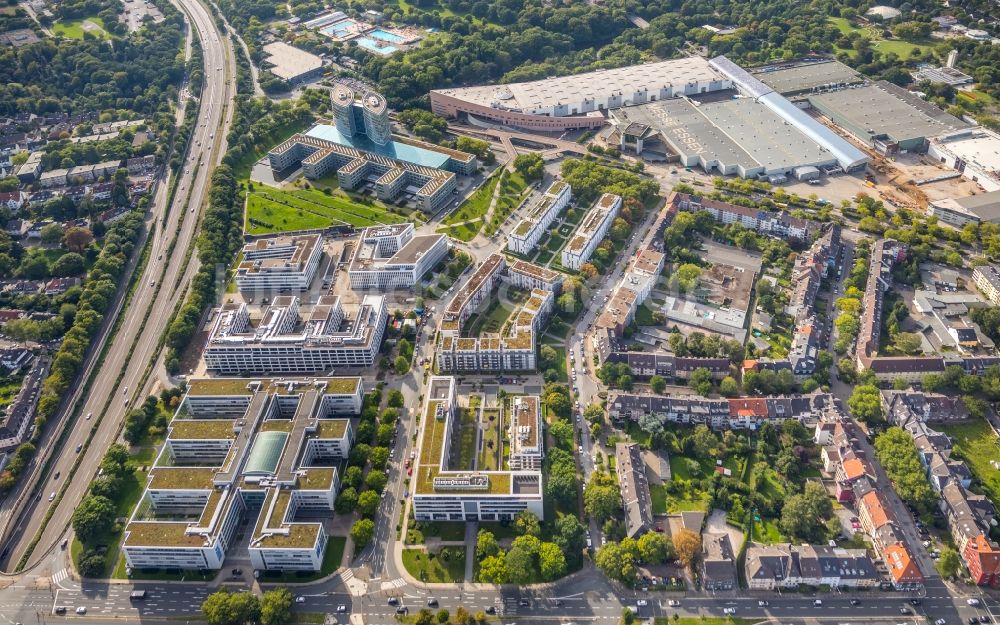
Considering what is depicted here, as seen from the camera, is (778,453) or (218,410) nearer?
(778,453)

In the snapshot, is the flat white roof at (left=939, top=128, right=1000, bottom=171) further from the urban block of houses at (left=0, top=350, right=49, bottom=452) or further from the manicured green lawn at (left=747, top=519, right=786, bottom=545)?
the urban block of houses at (left=0, top=350, right=49, bottom=452)

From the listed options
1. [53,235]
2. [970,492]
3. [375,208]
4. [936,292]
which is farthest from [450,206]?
[970,492]

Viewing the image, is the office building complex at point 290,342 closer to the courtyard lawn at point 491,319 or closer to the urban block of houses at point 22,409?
the courtyard lawn at point 491,319

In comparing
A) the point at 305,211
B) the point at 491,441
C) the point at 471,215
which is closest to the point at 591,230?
the point at 471,215

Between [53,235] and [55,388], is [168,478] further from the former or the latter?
[53,235]

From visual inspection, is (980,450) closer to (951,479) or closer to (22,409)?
(951,479)

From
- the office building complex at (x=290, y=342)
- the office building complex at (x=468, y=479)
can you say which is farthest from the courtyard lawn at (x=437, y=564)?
the office building complex at (x=290, y=342)
